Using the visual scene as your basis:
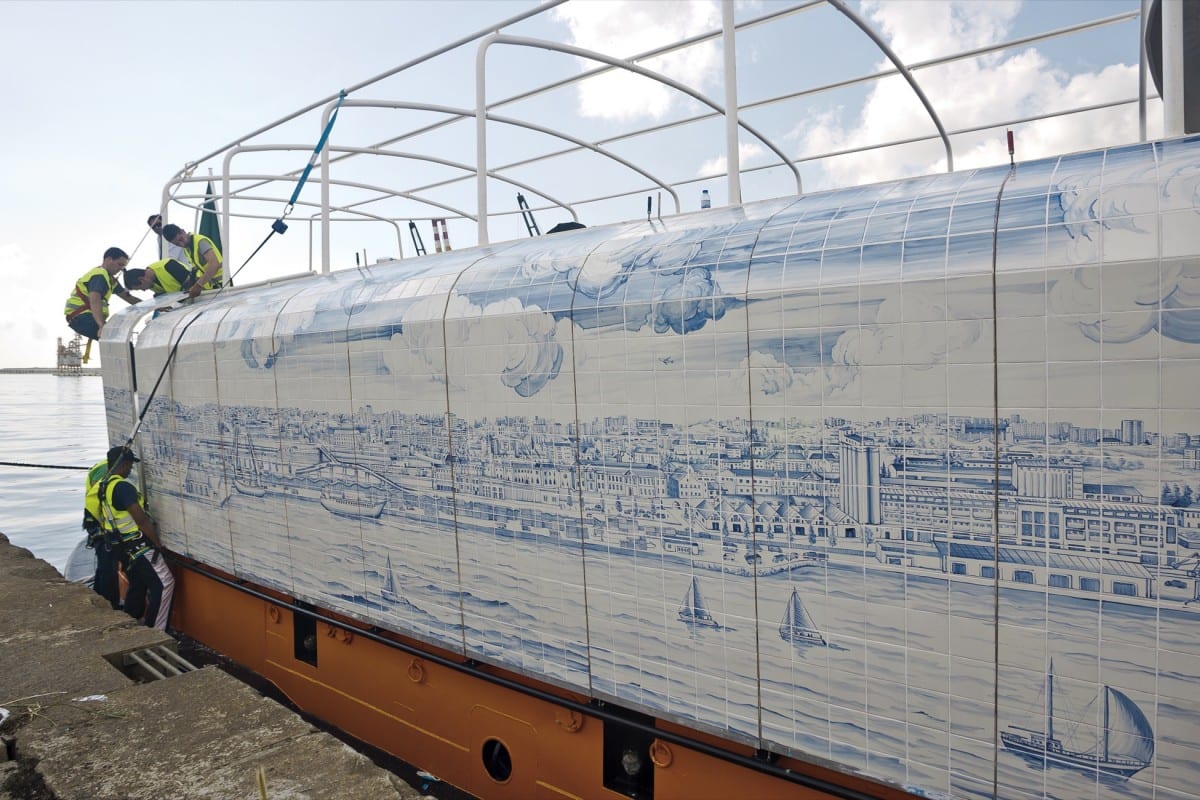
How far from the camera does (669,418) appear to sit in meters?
Result: 2.88

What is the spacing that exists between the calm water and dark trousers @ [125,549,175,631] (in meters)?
7.12

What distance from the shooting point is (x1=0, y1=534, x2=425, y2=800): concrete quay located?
297 centimetres

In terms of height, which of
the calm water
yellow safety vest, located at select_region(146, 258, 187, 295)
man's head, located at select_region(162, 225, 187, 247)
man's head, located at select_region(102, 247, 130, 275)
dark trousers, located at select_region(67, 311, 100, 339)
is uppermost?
man's head, located at select_region(162, 225, 187, 247)

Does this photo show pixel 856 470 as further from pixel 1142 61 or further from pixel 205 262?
pixel 205 262

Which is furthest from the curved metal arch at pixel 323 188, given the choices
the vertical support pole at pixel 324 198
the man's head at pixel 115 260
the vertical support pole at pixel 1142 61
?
the vertical support pole at pixel 1142 61

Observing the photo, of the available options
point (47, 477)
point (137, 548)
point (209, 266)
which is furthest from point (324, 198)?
point (47, 477)

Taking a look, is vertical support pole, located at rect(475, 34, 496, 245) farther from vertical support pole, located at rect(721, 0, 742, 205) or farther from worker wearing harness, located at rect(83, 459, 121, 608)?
worker wearing harness, located at rect(83, 459, 121, 608)

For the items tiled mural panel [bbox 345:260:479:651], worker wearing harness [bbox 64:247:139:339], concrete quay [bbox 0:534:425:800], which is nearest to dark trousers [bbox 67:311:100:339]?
worker wearing harness [bbox 64:247:139:339]

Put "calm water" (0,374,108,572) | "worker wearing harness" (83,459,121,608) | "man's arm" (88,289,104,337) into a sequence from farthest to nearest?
"calm water" (0,374,108,572)
"man's arm" (88,289,104,337)
"worker wearing harness" (83,459,121,608)

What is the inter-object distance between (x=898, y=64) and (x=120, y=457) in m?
7.34

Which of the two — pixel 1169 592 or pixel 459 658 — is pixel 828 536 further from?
pixel 459 658

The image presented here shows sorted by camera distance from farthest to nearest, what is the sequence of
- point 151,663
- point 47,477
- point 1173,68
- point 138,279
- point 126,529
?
point 47,477 → point 138,279 → point 126,529 → point 151,663 → point 1173,68

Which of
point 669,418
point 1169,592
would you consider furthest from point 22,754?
point 1169,592

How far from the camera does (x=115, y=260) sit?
862 cm
